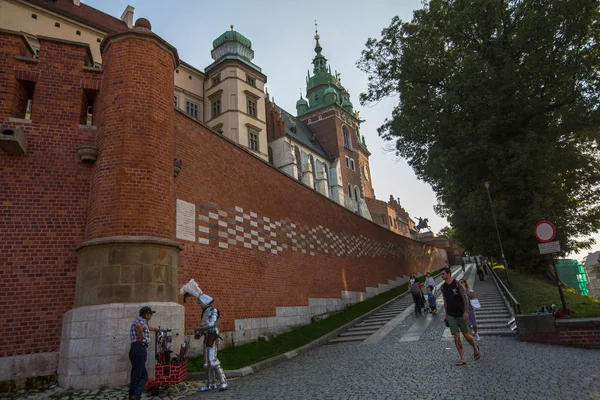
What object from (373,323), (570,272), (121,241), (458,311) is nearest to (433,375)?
(458,311)

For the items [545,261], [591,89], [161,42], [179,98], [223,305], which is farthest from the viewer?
[179,98]

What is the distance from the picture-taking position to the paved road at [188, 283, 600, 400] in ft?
17.8

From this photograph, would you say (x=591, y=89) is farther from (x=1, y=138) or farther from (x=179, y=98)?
(x=179, y=98)

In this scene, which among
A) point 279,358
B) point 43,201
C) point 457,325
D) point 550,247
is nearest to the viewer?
point 457,325

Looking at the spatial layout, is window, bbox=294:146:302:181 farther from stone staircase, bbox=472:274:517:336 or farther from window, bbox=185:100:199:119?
stone staircase, bbox=472:274:517:336

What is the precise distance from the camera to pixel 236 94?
34.4 metres

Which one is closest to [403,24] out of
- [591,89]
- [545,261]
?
[591,89]

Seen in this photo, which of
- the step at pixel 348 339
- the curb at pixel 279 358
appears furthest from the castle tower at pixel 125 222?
the step at pixel 348 339

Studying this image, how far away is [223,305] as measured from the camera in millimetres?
A: 10836

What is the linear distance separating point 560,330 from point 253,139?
97.9 feet

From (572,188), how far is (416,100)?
8560mm

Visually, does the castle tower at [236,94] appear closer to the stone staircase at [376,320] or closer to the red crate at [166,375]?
the stone staircase at [376,320]

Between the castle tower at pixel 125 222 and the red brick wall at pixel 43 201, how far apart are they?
1.25ft

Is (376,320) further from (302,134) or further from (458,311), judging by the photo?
(302,134)
